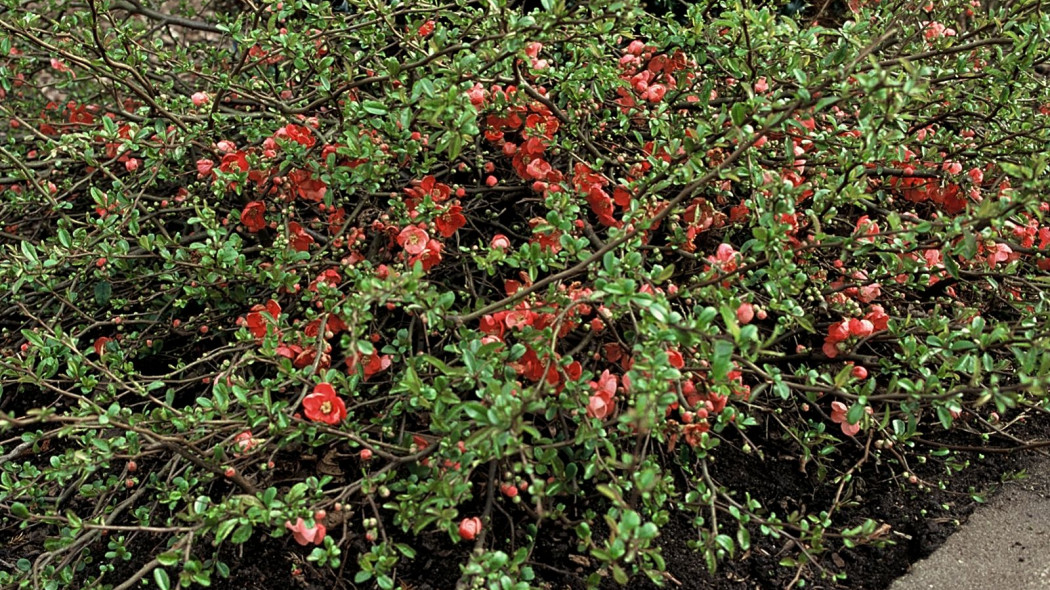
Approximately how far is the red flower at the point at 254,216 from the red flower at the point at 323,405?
0.60 meters

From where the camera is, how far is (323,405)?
1524 millimetres

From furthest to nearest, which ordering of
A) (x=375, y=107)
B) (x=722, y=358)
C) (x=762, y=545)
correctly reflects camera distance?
(x=762, y=545) → (x=375, y=107) → (x=722, y=358)

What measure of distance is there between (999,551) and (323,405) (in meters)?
1.39

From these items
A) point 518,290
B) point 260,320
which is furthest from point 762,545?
point 260,320

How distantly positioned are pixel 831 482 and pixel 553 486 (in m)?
0.79

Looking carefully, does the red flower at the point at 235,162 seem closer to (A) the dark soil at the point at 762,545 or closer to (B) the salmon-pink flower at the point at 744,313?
(A) the dark soil at the point at 762,545

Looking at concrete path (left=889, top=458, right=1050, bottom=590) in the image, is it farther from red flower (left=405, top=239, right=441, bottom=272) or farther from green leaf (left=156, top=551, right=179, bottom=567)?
green leaf (left=156, top=551, right=179, bottom=567)

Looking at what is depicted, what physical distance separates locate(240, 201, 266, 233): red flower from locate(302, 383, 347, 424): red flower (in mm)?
604

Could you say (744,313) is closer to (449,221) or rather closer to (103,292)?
(449,221)

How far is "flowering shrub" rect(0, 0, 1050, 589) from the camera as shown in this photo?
4.96ft

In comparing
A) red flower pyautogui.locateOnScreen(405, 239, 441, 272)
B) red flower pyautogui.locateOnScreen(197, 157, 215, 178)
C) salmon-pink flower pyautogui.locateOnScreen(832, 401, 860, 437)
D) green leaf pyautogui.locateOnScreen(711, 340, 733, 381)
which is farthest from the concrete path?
red flower pyautogui.locateOnScreen(197, 157, 215, 178)

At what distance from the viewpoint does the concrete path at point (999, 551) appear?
1792mm

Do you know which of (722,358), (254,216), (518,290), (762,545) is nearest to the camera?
(722,358)

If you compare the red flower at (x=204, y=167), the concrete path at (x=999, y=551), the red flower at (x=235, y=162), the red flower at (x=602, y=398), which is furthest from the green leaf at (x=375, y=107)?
the concrete path at (x=999, y=551)
